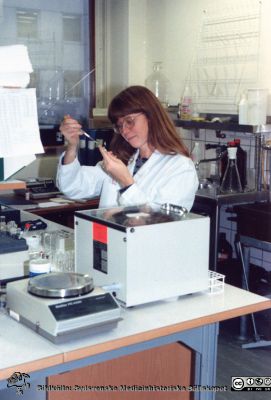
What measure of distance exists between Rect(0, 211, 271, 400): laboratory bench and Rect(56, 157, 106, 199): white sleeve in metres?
0.94

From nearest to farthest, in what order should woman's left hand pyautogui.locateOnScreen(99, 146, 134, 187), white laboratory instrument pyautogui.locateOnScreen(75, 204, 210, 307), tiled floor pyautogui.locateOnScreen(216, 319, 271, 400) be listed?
white laboratory instrument pyautogui.locateOnScreen(75, 204, 210, 307), woman's left hand pyautogui.locateOnScreen(99, 146, 134, 187), tiled floor pyautogui.locateOnScreen(216, 319, 271, 400)

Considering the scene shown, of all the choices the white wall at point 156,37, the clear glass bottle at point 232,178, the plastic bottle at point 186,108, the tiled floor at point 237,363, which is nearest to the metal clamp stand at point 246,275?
the tiled floor at point 237,363

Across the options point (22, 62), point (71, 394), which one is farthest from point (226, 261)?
point (22, 62)

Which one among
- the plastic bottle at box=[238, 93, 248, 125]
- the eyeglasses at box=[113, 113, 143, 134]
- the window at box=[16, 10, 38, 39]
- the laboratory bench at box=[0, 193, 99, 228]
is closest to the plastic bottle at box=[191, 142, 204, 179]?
the plastic bottle at box=[238, 93, 248, 125]

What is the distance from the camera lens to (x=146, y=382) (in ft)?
6.44

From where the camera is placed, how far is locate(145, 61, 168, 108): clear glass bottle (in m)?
4.51

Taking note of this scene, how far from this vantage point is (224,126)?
12.2ft

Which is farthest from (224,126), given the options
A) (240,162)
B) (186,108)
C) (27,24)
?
(27,24)

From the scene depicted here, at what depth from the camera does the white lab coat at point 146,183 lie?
229cm

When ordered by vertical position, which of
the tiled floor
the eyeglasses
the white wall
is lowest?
the tiled floor

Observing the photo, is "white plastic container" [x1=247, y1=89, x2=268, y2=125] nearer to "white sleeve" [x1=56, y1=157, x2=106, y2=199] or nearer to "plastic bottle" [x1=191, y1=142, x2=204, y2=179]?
"plastic bottle" [x1=191, y1=142, x2=204, y2=179]

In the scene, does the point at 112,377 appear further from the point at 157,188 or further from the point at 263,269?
the point at 263,269

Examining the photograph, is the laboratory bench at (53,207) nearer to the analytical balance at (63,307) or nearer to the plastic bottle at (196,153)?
the plastic bottle at (196,153)

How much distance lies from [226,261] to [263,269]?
244 mm
